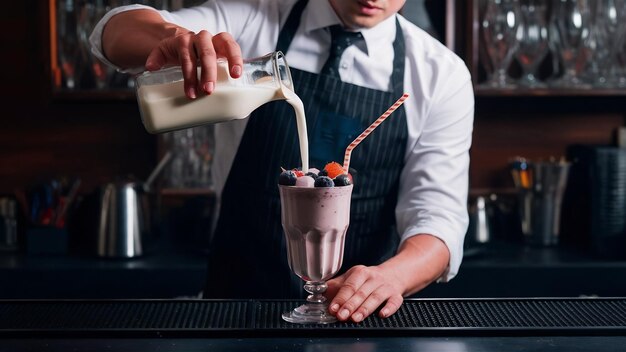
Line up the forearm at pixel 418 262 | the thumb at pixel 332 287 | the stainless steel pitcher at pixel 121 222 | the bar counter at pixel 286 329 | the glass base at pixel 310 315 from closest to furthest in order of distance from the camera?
the bar counter at pixel 286 329
the glass base at pixel 310 315
the thumb at pixel 332 287
the forearm at pixel 418 262
the stainless steel pitcher at pixel 121 222

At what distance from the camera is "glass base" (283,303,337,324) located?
148 cm

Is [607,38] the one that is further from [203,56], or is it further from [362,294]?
[203,56]

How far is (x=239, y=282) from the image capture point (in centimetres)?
216

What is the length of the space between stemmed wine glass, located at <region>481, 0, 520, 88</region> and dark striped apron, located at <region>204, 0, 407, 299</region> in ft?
3.38

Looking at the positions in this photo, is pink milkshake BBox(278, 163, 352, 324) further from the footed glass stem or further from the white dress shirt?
the white dress shirt

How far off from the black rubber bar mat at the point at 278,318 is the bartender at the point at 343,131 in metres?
0.41

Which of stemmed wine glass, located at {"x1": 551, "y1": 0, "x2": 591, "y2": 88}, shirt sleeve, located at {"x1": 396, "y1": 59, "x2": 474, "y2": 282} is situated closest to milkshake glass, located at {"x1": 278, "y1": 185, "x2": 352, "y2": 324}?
shirt sleeve, located at {"x1": 396, "y1": 59, "x2": 474, "y2": 282}

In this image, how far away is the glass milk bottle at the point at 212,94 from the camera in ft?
4.97

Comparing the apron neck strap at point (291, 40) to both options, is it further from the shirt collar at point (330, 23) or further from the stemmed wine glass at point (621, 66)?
the stemmed wine glass at point (621, 66)

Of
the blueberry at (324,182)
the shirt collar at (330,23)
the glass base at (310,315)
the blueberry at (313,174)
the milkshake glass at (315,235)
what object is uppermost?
the shirt collar at (330,23)

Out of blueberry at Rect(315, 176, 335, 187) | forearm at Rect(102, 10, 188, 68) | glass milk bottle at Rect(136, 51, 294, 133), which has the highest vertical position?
forearm at Rect(102, 10, 188, 68)

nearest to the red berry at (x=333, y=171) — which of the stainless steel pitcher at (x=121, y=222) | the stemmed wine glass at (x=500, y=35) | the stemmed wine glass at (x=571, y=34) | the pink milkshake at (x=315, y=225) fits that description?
the pink milkshake at (x=315, y=225)

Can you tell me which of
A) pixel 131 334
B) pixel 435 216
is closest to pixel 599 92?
pixel 435 216

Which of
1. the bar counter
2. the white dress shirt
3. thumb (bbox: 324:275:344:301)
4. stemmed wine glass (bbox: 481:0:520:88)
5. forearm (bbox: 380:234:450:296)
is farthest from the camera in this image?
stemmed wine glass (bbox: 481:0:520:88)
